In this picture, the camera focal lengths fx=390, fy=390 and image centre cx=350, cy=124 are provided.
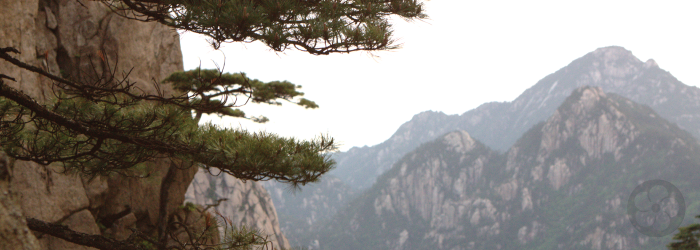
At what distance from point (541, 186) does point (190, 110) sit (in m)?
113

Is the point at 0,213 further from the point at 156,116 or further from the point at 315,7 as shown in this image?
the point at 315,7

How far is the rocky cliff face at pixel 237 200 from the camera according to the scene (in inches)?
2045

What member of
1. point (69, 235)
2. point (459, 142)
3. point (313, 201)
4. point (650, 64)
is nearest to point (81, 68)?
point (69, 235)

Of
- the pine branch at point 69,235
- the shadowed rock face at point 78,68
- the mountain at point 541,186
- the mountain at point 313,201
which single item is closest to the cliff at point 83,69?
the shadowed rock face at point 78,68

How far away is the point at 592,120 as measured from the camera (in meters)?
95.9

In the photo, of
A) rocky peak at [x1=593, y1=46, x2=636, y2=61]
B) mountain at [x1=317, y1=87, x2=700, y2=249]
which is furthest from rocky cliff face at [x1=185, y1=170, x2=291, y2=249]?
rocky peak at [x1=593, y1=46, x2=636, y2=61]

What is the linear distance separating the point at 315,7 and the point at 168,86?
811cm

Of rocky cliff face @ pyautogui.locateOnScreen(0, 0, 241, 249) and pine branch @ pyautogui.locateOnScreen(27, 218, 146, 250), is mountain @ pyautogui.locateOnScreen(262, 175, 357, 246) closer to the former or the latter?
rocky cliff face @ pyautogui.locateOnScreen(0, 0, 241, 249)

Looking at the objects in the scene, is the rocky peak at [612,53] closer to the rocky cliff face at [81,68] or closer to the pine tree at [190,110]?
the rocky cliff face at [81,68]

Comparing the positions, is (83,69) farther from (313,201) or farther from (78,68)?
(313,201)

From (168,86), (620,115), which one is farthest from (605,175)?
(168,86)

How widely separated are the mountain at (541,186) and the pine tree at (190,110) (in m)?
88.4

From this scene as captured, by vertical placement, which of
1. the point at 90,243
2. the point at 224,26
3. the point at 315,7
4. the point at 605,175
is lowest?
the point at 605,175

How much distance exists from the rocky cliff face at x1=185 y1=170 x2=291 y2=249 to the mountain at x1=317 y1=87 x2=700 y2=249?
201ft
